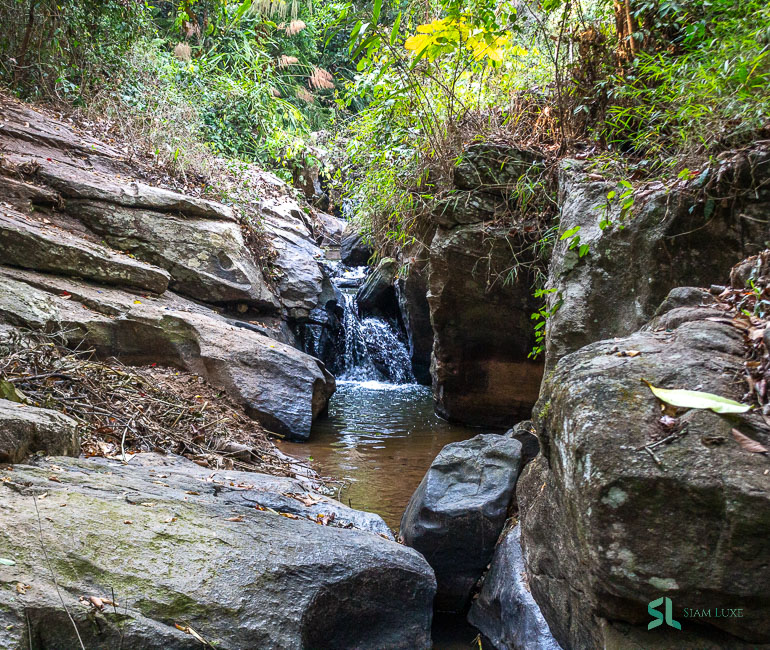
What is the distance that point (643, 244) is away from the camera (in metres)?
3.99

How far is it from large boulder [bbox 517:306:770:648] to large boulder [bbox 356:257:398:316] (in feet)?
26.6

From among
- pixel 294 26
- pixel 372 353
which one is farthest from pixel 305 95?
pixel 372 353

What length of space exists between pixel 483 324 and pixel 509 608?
435cm

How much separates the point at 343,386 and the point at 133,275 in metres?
4.26

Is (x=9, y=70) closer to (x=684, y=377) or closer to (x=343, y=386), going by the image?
(x=343, y=386)

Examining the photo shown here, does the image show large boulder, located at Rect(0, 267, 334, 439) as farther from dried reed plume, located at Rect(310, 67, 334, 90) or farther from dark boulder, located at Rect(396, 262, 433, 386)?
dried reed plume, located at Rect(310, 67, 334, 90)

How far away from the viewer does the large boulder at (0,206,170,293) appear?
544 centimetres

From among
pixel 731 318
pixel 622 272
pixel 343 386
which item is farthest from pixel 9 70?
pixel 731 318

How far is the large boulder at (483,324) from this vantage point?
20.3ft

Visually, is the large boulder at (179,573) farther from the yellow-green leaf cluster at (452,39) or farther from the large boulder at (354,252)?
the large boulder at (354,252)

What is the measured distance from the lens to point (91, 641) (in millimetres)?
1766

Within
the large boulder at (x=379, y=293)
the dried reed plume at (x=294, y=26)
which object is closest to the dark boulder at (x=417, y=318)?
the large boulder at (x=379, y=293)

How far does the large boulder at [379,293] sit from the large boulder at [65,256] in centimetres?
460

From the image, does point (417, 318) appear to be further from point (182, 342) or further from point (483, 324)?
point (182, 342)
